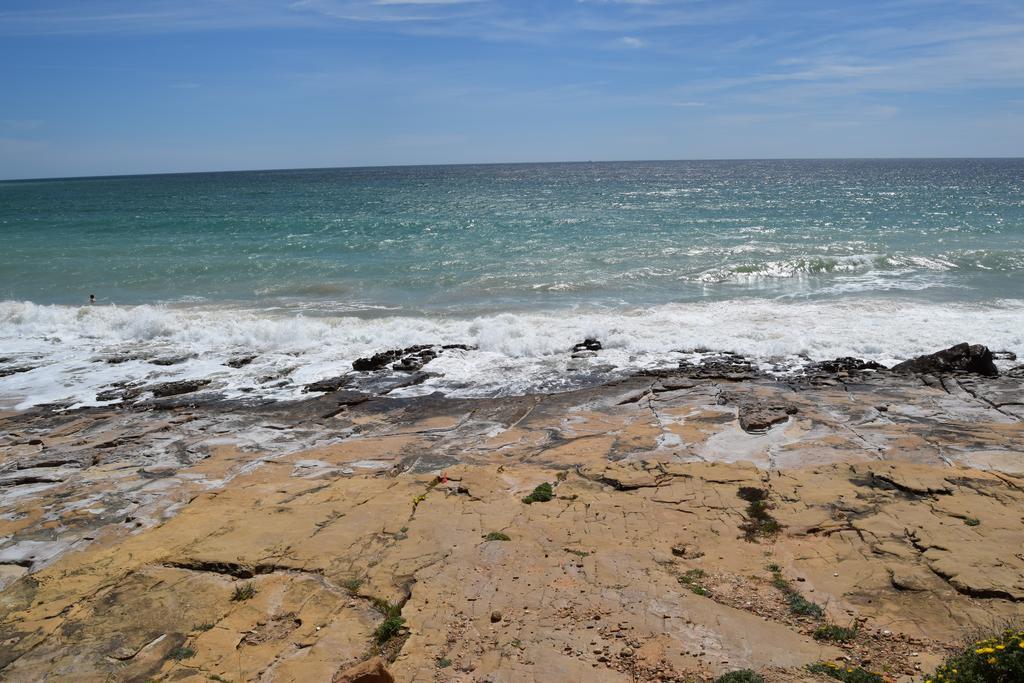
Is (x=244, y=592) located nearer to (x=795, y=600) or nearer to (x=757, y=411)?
(x=795, y=600)

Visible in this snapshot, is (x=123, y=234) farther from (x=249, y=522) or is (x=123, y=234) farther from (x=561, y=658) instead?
(x=561, y=658)

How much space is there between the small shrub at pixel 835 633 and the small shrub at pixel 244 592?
5.28 meters

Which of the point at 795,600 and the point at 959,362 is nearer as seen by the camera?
the point at 795,600

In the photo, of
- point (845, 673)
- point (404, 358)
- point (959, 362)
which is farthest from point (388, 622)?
point (959, 362)

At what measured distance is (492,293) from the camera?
23.4 metres

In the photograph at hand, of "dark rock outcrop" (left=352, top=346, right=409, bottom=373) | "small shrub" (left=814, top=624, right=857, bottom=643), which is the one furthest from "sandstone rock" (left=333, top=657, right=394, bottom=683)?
Result: "dark rock outcrop" (left=352, top=346, right=409, bottom=373)

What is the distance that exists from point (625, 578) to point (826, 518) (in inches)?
107

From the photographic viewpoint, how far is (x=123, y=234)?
3822cm

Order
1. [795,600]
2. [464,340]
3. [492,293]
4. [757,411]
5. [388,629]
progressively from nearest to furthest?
[388,629], [795,600], [757,411], [464,340], [492,293]

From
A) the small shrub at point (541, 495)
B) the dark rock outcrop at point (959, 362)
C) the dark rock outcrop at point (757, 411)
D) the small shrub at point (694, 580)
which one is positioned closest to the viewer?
the small shrub at point (694, 580)

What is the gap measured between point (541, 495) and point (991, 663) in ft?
16.1

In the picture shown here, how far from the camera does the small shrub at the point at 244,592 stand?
6.55 metres

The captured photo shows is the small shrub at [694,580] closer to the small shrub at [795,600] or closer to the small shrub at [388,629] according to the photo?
the small shrub at [795,600]

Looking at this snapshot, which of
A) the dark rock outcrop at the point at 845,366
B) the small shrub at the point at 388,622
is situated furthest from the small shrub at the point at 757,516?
the dark rock outcrop at the point at 845,366
